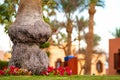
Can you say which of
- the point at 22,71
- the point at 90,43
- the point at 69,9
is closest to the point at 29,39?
the point at 22,71

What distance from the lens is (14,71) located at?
13891 mm

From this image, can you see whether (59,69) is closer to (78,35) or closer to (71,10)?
(71,10)

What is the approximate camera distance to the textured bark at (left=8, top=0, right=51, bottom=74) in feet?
48.4

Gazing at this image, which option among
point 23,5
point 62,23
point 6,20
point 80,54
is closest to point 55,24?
point 62,23

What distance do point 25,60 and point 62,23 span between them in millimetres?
23479

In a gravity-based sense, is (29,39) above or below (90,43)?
below

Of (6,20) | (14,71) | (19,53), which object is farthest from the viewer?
(6,20)

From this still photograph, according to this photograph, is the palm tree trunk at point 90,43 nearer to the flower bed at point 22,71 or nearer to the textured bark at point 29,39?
the flower bed at point 22,71

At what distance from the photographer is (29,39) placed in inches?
589

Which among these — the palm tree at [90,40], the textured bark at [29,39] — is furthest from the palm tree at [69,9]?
the textured bark at [29,39]

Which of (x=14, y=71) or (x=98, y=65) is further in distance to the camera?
(x=98, y=65)

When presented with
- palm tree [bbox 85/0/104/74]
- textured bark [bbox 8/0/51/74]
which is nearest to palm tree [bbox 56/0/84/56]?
palm tree [bbox 85/0/104/74]

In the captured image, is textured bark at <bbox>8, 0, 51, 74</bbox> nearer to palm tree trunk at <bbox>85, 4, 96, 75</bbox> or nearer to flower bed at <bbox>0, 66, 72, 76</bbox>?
flower bed at <bbox>0, 66, 72, 76</bbox>

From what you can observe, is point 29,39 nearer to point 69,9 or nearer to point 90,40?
point 90,40
